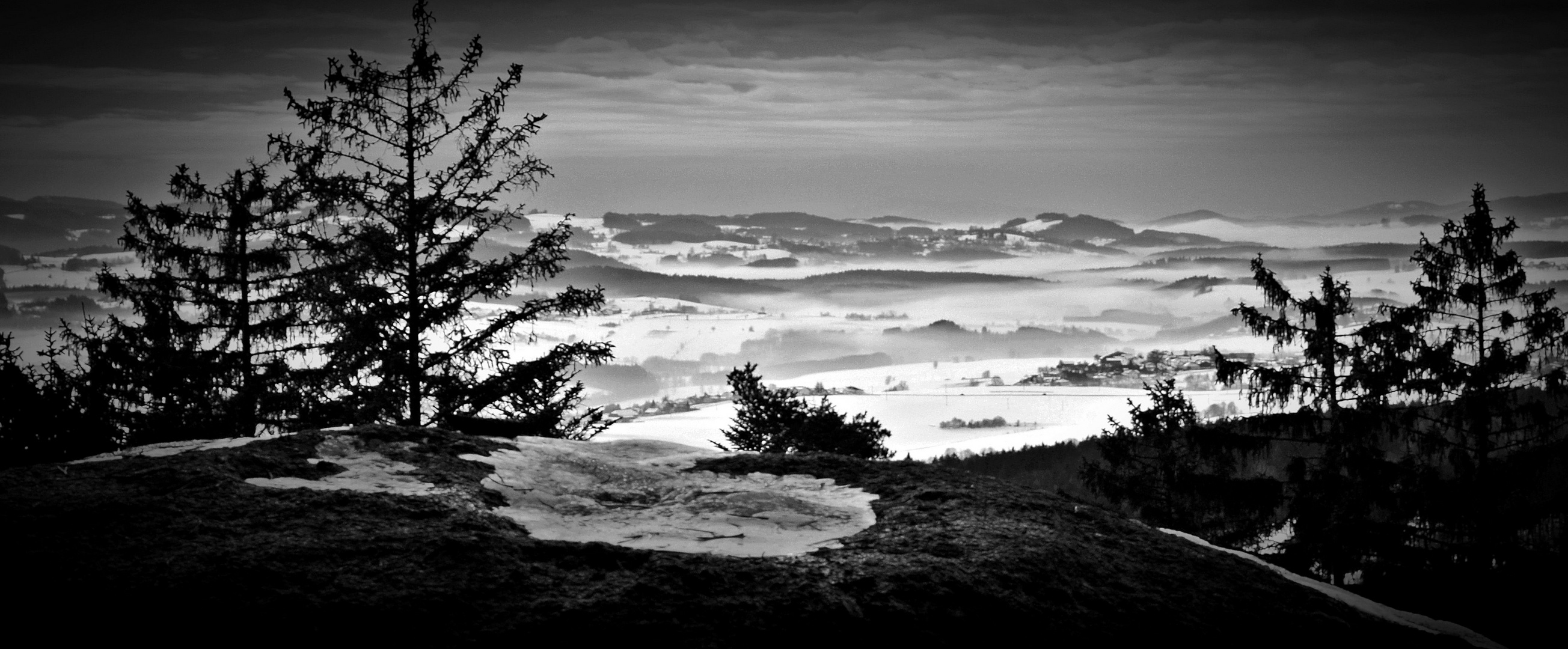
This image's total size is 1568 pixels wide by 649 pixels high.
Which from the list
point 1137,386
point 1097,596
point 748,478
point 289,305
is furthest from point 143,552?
point 1137,386

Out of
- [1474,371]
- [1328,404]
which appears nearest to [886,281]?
[1328,404]

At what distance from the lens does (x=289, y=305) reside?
2125 cm

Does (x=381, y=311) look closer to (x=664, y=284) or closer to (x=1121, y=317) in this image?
(x=664, y=284)

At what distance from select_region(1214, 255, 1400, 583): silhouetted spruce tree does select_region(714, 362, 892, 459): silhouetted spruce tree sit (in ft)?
24.7

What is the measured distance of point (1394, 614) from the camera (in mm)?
4160

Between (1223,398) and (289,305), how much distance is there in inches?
1612

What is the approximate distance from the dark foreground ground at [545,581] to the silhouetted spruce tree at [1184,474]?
14.7 m

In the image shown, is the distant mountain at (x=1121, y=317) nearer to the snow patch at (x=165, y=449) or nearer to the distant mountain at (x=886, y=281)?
the distant mountain at (x=886, y=281)

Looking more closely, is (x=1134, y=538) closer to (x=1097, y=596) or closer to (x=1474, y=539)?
(x=1097, y=596)

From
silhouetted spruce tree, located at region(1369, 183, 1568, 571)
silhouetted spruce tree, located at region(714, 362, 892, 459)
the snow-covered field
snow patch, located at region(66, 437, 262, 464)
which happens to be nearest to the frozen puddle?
snow patch, located at region(66, 437, 262, 464)

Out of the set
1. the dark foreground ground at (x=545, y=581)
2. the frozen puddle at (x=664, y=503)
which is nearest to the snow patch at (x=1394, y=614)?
the dark foreground ground at (x=545, y=581)

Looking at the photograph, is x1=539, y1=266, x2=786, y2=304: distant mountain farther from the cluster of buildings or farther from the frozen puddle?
the frozen puddle

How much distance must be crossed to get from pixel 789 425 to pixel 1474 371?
40.2 feet

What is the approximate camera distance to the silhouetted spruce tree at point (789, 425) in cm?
1622
